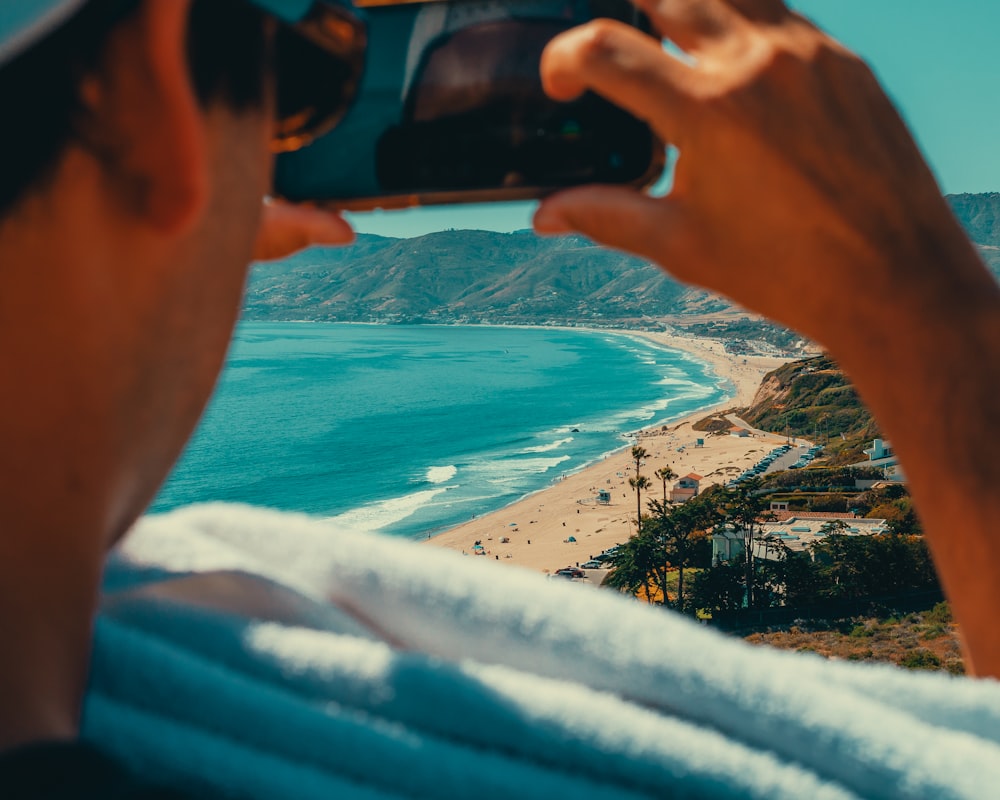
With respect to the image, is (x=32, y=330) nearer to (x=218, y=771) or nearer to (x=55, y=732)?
(x=55, y=732)

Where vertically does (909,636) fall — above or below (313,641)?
below

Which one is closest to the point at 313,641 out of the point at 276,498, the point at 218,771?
the point at 218,771

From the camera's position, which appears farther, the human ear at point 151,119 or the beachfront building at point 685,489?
the beachfront building at point 685,489

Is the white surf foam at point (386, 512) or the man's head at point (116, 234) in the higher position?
the man's head at point (116, 234)

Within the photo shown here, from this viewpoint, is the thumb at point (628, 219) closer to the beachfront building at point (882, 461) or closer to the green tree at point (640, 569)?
the green tree at point (640, 569)

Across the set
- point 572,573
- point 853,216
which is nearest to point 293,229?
point 853,216

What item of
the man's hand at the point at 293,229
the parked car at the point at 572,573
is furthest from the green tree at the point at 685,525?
the man's hand at the point at 293,229

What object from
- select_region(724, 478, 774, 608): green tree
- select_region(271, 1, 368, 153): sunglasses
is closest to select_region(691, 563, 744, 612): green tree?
select_region(724, 478, 774, 608): green tree
